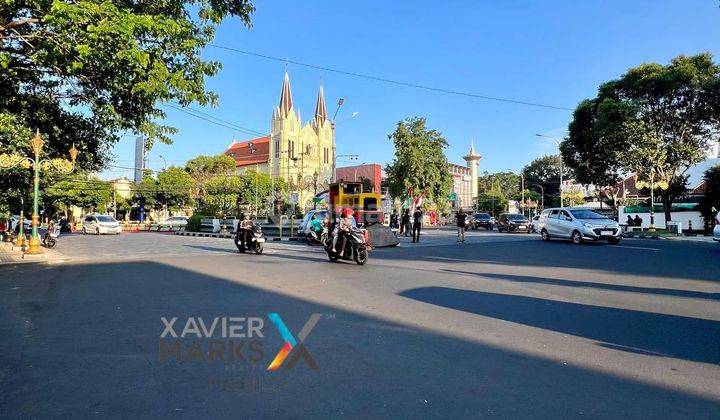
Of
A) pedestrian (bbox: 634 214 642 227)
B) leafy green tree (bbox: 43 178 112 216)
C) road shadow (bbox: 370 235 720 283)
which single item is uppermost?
leafy green tree (bbox: 43 178 112 216)

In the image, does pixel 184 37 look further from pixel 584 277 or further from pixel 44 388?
pixel 584 277

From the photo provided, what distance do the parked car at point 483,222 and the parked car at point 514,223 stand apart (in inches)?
219

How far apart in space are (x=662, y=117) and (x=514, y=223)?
Result: 12170 millimetres

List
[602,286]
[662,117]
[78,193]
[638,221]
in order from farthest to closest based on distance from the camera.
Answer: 1. [78,193]
2. [638,221]
3. [662,117]
4. [602,286]

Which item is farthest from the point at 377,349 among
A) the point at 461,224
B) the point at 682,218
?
the point at 682,218

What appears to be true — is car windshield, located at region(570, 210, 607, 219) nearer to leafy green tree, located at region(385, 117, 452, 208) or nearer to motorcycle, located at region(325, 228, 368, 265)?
motorcycle, located at region(325, 228, 368, 265)

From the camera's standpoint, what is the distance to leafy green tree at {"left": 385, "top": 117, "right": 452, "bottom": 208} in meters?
48.3

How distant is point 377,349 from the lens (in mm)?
4824

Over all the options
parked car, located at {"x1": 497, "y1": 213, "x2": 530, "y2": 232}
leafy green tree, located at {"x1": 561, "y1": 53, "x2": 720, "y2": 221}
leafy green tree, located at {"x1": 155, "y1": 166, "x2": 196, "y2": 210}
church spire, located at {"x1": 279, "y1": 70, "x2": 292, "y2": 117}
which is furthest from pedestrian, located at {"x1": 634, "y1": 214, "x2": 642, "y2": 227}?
church spire, located at {"x1": 279, "y1": 70, "x2": 292, "y2": 117}

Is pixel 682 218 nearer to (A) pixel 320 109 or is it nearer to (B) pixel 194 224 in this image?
(B) pixel 194 224

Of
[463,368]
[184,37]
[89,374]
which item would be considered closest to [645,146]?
[184,37]

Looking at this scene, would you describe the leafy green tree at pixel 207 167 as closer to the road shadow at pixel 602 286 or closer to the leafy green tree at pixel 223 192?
the leafy green tree at pixel 223 192

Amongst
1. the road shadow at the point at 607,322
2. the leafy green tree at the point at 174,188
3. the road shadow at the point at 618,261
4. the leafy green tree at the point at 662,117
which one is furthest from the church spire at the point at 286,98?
the road shadow at the point at 607,322

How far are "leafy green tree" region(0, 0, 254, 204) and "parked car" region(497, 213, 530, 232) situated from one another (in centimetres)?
2943
